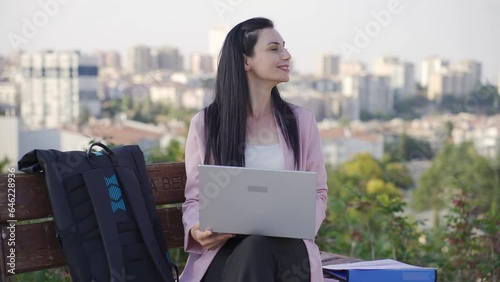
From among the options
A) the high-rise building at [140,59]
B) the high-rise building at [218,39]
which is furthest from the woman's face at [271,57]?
the high-rise building at [140,59]

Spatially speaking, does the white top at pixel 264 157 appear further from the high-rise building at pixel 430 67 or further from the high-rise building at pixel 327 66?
the high-rise building at pixel 430 67

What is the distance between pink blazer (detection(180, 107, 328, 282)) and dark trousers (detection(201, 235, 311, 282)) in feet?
0.09

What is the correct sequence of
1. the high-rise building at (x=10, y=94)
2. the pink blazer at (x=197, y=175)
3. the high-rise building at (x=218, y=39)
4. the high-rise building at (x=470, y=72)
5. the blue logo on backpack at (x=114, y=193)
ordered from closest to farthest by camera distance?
the blue logo on backpack at (x=114, y=193) < the pink blazer at (x=197, y=175) < the high-rise building at (x=218, y=39) < the high-rise building at (x=10, y=94) < the high-rise building at (x=470, y=72)

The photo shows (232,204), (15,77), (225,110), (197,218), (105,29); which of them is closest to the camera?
(232,204)

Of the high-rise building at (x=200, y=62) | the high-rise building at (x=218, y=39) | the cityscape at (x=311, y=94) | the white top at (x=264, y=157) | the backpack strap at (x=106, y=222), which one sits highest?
the high-rise building at (x=218, y=39)

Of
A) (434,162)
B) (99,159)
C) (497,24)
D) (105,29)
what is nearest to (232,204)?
(99,159)

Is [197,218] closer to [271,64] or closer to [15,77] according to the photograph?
[271,64]

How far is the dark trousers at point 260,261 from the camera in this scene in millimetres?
2062

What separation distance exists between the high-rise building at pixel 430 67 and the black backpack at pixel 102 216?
1669 inches

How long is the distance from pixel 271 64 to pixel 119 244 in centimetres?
73

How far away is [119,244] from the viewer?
2.09 m

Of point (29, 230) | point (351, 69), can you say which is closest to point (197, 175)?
point (29, 230)

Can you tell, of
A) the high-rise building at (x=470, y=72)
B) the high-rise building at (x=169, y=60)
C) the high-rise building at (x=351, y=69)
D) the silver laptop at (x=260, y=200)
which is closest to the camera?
the silver laptop at (x=260, y=200)

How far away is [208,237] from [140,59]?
44.3m
